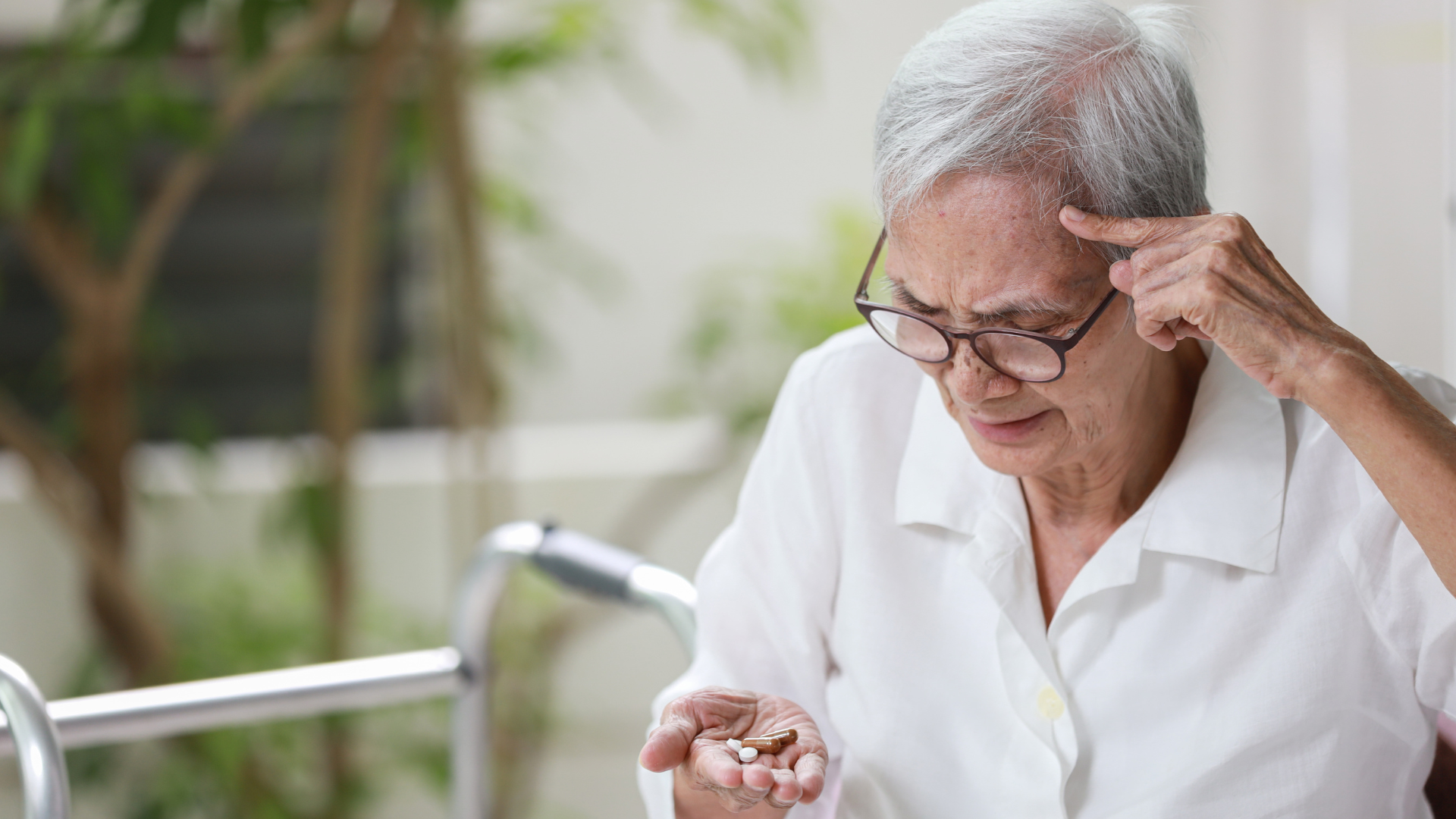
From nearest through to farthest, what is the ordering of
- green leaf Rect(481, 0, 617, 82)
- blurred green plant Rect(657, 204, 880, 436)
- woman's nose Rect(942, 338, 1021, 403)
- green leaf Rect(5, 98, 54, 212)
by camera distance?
woman's nose Rect(942, 338, 1021, 403), green leaf Rect(5, 98, 54, 212), green leaf Rect(481, 0, 617, 82), blurred green plant Rect(657, 204, 880, 436)

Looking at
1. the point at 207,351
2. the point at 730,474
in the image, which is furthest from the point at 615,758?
the point at 207,351

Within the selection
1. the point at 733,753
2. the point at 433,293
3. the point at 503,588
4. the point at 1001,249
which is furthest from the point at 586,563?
the point at 433,293

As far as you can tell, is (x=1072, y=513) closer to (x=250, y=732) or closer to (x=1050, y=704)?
(x=1050, y=704)

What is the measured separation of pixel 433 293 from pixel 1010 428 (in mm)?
2126

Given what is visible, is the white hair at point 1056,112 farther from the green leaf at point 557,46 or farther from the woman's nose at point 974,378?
the green leaf at point 557,46

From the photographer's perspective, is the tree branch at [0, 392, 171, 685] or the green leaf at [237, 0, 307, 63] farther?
the tree branch at [0, 392, 171, 685]

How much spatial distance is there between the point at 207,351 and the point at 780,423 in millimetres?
2070

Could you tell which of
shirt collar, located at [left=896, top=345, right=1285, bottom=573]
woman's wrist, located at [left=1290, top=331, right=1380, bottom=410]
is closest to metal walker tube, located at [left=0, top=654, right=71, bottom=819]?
shirt collar, located at [left=896, top=345, right=1285, bottom=573]

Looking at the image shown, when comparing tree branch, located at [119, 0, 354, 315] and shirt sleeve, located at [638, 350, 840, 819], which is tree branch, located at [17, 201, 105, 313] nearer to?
tree branch, located at [119, 0, 354, 315]

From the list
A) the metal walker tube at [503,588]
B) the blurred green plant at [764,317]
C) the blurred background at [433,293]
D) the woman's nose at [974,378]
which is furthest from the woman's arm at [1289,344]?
the blurred green plant at [764,317]

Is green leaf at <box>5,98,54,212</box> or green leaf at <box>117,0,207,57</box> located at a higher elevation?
green leaf at <box>117,0,207,57</box>

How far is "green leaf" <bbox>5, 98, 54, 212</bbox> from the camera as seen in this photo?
174cm

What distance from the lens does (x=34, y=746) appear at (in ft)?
3.43

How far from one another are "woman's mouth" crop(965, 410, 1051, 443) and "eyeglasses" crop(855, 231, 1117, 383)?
2.2 inches
